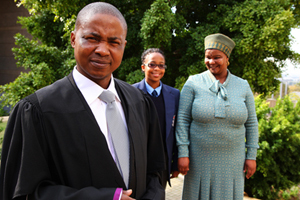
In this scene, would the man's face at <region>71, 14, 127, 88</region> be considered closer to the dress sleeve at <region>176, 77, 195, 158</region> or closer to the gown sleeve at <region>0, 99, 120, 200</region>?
the gown sleeve at <region>0, 99, 120, 200</region>

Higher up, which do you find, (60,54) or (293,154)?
(60,54)

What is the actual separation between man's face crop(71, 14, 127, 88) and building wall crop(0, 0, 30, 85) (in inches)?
866

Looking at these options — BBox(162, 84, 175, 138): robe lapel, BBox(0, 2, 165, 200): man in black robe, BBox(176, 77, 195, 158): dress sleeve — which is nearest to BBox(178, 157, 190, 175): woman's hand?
BBox(176, 77, 195, 158): dress sleeve

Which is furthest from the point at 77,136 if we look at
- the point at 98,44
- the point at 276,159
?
the point at 276,159

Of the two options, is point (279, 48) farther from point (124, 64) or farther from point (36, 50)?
point (36, 50)

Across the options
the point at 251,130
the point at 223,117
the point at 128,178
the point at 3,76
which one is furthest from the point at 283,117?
the point at 3,76

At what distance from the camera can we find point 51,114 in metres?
1.28

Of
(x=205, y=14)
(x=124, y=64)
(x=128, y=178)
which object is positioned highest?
(x=205, y=14)

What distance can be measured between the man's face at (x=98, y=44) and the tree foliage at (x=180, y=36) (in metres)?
5.77

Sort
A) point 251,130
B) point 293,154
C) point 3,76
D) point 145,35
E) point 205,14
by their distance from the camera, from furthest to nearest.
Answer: point 3,76
point 205,14
point 145,35
point 293,154
point 251,130

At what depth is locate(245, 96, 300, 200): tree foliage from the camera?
445cm

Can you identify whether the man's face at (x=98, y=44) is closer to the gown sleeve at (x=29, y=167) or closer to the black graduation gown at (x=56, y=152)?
the black graduation gown at (x=56, y=152)

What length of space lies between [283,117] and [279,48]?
3484 millimetres

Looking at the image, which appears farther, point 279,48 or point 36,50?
point 36,50
